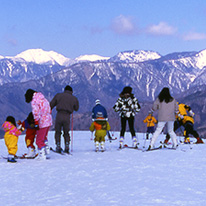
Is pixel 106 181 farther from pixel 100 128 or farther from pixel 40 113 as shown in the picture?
pixel 100 128

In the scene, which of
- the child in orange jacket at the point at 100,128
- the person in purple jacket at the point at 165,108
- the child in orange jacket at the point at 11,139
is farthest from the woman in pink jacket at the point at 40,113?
the person in purple jacket at the point at 165,108

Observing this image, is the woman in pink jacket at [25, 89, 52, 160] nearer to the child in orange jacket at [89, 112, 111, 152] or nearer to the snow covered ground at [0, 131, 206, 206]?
the snow covered ground at [0, 131, 206, 206]

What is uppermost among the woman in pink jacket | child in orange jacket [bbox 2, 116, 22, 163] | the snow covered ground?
the woman in pink jacket

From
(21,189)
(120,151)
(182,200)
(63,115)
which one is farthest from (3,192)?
(120,151)

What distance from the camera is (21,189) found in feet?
21.8

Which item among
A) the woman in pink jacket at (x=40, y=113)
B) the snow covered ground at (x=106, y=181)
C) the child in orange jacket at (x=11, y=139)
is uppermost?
the woman in pink jacket at (x=40, y=113)

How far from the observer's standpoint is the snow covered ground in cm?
571

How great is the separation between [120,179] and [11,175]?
2795 millimetres

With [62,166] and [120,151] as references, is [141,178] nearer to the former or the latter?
[62,166]

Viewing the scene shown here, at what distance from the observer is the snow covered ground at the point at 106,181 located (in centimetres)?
571

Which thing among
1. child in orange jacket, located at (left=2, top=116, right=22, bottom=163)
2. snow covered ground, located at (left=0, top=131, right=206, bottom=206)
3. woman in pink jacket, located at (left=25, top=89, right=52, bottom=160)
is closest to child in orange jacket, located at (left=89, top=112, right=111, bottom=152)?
snow covered ground, located at (left=0, top=131, right=206, bottom=206)

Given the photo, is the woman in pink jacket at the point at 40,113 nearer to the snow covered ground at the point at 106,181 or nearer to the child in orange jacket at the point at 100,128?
the snow covered ground at the point at 106,181

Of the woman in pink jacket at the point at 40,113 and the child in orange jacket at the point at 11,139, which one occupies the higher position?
the woman in pink jacket at the point at 40,113

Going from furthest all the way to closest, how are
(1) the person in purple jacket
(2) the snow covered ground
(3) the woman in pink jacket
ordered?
1. (1) the person in purple jacket
2. (3) the woman in pink jacket
3. (2) the snow covered ground
